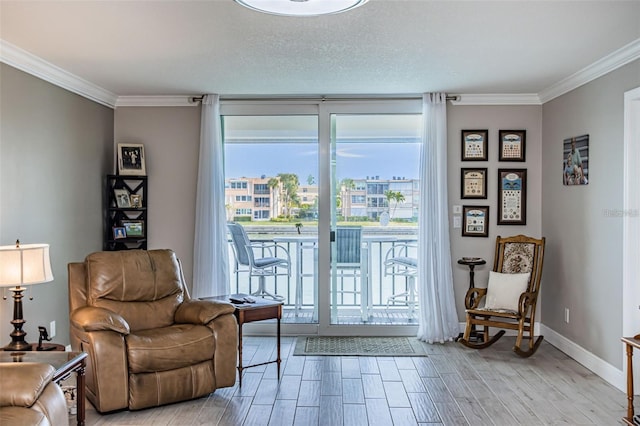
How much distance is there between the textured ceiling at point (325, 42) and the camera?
320 cm

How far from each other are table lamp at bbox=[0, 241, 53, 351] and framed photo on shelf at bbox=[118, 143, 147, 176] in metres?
2.08

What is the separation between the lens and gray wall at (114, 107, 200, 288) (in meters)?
5.89

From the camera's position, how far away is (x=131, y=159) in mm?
5695

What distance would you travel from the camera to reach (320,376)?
14.7ft

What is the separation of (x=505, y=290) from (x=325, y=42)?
300cm

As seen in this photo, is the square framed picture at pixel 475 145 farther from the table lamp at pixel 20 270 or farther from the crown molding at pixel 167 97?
the table lamp at pixel 20 270

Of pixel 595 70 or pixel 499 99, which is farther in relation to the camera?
pixel 499 99

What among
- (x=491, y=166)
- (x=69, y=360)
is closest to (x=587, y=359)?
(x=491, y=166)

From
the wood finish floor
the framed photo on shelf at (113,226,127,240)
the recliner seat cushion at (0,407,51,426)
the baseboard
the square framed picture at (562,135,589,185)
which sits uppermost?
the square framed picture at (562,135,589,185)

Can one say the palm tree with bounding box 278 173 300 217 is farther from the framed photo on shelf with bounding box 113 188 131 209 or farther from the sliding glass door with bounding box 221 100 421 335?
the framed photo on shelf with bounding box 113 188 131 209

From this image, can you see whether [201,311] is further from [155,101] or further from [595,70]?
[595,70]

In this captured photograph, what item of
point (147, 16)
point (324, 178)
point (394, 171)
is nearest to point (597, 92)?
point (394, 171)

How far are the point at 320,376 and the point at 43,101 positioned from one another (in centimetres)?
319

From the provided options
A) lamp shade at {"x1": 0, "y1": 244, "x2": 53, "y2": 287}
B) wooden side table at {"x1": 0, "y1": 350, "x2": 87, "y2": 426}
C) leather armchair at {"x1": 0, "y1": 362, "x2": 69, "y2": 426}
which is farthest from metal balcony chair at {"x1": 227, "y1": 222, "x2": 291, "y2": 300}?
leather armchair at {"x1": 0, "y1": 362, "x2": 69, "y2": 426}
